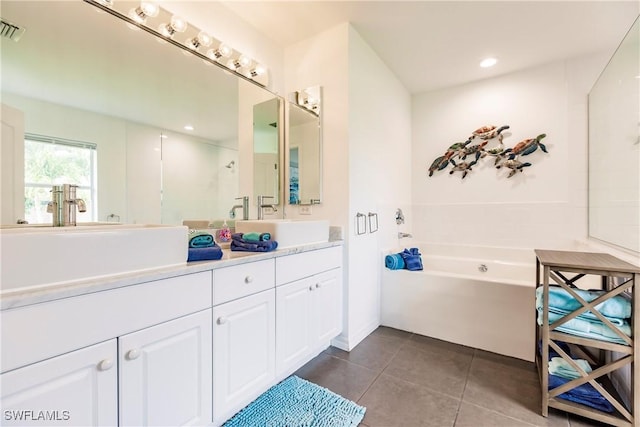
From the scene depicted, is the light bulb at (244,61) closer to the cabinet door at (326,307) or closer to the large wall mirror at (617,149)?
the cabinet door at (326,307)

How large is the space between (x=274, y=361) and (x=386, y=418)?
68 cm

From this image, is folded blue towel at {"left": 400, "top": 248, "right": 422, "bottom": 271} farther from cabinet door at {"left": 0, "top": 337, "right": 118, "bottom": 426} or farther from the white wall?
cabinet door at {"left": 0, "top": 337, "right": 118, "bottom": 426}

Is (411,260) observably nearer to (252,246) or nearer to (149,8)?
(252,246)

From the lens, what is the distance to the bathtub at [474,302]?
207 cm

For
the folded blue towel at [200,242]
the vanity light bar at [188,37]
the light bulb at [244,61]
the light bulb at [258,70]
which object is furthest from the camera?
the light bulb at [258,70]

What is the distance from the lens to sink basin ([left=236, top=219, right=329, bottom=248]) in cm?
171

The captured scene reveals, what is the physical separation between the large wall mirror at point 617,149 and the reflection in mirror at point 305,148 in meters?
2.15

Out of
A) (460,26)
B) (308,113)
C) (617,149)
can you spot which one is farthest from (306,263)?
(617,149)

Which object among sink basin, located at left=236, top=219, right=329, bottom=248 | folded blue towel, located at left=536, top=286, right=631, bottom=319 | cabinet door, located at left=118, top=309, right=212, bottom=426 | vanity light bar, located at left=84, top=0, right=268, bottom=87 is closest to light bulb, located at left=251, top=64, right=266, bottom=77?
vanity light bar, located at left=84, top=0, right=268, bottom=87

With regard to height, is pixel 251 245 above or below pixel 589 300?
above

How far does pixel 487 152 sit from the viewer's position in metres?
3.10

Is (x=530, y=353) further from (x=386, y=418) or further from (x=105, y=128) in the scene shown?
(x=105, y=128)

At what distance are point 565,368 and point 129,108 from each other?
2.82 m

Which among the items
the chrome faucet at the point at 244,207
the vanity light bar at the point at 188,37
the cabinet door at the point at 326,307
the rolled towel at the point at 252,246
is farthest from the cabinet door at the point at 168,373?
the vanity light bar at the point at 188,37
